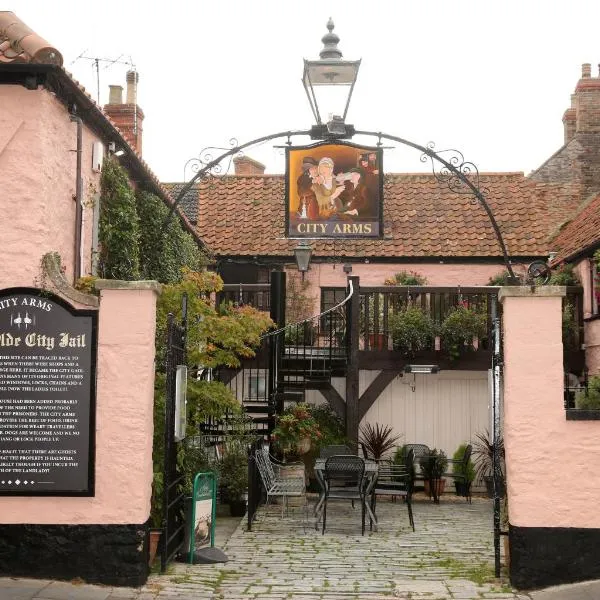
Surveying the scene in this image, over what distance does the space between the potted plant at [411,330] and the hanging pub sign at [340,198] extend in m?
5.83

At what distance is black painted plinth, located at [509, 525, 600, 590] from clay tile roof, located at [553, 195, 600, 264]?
8237 mm

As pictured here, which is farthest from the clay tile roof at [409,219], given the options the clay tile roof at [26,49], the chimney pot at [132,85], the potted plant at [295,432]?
the clay tile roof at [26,49]

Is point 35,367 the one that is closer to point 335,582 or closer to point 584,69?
point 335,582

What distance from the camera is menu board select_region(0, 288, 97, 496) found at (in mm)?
7695

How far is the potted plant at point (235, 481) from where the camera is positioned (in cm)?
1248

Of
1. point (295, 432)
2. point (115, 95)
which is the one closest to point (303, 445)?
point (295, 432)

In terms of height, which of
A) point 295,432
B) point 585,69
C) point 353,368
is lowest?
point 295,432

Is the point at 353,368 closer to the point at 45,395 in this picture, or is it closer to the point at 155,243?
the point at 155,243

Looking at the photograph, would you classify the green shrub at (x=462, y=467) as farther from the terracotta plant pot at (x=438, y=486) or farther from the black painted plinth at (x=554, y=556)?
the black painted plinth at (x=554, y=556)

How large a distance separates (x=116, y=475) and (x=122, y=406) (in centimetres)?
61

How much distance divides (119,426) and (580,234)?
1299cm

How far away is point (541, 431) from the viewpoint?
7.83 meters

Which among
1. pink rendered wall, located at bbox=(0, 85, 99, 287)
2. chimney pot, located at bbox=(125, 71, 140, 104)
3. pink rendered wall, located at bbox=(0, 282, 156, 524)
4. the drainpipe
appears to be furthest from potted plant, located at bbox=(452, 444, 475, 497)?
chimney pot, located at bbox=(125, 71, 140, 104)

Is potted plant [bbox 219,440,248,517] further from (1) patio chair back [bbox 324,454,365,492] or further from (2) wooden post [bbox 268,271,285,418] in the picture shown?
(1) patio chair back [bbox 324,454,365,492]
